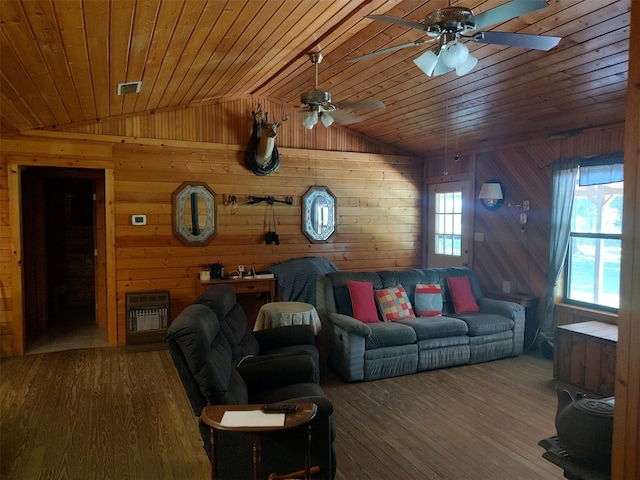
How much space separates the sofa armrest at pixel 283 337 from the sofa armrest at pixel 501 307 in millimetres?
2347

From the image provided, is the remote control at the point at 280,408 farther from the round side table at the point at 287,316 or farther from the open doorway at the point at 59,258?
the open doorway at the point at 59,258

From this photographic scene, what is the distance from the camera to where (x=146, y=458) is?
2.80 m

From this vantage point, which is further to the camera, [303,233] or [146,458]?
[303,233]

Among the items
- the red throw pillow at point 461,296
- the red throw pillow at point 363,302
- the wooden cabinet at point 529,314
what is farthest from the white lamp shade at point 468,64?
the wooden cabinet at point 529,314

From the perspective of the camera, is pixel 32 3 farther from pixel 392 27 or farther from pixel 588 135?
pixel 588 135

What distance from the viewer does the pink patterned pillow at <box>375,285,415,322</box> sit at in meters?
4.61

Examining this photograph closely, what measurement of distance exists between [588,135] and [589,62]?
1.36m

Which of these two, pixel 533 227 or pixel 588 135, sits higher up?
pixel 588 135

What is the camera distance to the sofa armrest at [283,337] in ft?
11.9

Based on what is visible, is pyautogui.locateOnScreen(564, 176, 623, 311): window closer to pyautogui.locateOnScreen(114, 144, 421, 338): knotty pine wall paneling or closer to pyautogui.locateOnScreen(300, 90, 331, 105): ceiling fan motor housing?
pyautogui.locateOnScreen(114, 144, 421, 338): knotty pine wall paneling

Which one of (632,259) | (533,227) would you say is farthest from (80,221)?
(632,259)

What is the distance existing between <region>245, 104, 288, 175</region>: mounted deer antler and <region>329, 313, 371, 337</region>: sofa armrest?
246 cm

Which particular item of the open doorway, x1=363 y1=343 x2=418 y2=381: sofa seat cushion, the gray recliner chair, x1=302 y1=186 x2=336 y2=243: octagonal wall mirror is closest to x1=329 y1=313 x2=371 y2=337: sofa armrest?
x1=363 y1=343 x2=418 y2=381: sofa seat cushion

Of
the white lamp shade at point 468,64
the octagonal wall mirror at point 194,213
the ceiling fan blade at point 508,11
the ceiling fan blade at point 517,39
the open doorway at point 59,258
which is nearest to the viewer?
the ceiling fan blade at point 508,11
